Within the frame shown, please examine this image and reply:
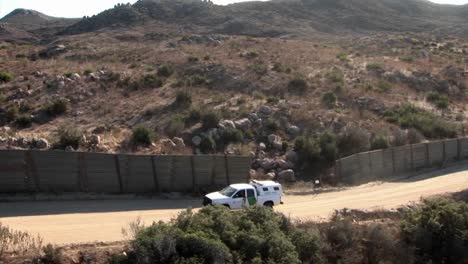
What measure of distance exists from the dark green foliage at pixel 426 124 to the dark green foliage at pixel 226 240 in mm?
27968

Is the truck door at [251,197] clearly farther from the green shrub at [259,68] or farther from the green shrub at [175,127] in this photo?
the green shrub at [259,68]

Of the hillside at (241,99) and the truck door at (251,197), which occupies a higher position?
the hillside at (241,99)

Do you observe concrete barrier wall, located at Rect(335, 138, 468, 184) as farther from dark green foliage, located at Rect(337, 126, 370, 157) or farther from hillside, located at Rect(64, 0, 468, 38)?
hillside, located at Rect(64, 0, 468, 38)

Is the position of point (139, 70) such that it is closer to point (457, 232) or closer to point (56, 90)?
point (56, 90)

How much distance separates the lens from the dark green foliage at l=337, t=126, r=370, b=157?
41.0m

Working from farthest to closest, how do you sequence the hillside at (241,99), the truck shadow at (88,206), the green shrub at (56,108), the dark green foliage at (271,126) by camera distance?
the green shrub at (56,108)
the dark green foliage at (271,126)
the hillside at (241,99)
the truck shadow at (88,206)

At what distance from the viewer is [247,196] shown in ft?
93.1

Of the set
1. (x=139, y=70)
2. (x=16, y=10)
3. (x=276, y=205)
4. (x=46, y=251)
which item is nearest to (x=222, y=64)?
(x=139, y=70)

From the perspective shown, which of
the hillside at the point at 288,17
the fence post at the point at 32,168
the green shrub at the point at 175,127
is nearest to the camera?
the fence post at the point at 32,168

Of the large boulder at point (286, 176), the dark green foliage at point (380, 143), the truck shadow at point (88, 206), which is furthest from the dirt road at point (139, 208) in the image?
the dark green foliage at point (380, 143)

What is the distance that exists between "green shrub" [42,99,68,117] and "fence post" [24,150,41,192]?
49.4ft

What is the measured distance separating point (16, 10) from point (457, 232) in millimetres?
188925

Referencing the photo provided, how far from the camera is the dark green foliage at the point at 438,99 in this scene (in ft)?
178

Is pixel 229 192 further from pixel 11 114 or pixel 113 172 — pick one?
pixel 11 114
